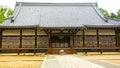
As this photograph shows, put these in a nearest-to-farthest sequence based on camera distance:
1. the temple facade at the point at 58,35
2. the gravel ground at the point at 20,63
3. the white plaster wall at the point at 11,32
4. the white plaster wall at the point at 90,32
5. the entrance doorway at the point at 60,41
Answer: the gravel ground at the point at 20,63, the temple facade at the point at 58,35, the white plaster wall at the point at 11,32, the entrance doorway at the point at 60,41, the white plaster wall at the point at 90,32

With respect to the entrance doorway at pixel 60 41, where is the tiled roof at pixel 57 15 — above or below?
above

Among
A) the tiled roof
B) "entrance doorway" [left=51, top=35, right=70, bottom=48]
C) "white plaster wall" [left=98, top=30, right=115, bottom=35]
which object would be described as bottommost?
"entrance doorway" [left=51, top=35, right=70, bottom=48]

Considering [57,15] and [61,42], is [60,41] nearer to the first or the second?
[61,42]

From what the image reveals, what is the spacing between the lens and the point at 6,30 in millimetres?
25531

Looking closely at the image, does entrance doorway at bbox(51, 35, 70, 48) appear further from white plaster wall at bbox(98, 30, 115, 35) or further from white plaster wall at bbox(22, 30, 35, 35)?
white plaster wall at bbox(98, 30, 115, 35)

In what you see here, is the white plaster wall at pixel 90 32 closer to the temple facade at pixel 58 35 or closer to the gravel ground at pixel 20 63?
the temple facade at pixel 58 35

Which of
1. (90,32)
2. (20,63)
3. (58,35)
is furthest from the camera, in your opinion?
(90,32)

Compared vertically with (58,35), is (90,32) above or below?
above

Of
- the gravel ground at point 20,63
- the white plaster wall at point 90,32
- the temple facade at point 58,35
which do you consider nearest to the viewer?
the gravel ground at point 20,63

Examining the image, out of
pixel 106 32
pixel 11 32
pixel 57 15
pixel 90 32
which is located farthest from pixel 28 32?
pixel 106 32

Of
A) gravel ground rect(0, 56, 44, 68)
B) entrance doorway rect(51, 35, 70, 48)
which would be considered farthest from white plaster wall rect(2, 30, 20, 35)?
gravel ground rect(0, 56, 44, 68)

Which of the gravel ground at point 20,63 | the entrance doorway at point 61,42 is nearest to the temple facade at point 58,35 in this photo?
the entrance doorway at point 61,42

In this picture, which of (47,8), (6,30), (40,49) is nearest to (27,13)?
(47,8)

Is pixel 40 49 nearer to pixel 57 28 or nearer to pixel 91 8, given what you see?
pixel 57 28
